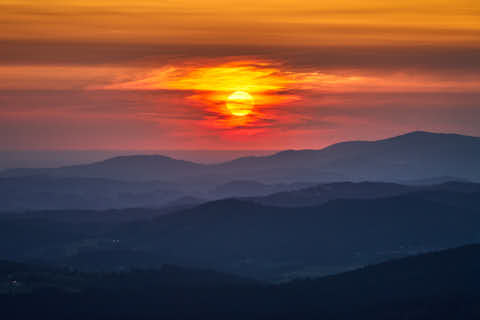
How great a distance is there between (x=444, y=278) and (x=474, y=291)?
15.9m

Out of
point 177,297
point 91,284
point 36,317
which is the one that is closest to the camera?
point 36,317

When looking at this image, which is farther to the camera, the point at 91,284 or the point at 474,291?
the point at 91,284

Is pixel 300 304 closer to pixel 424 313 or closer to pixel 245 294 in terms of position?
pixel 245 294

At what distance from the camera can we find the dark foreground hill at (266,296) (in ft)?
537

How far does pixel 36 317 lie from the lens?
167 m

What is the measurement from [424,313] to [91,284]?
75363mm

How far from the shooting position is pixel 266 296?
7170 inches

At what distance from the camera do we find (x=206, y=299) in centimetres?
17675

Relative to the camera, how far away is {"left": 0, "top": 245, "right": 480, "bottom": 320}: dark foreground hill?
16375 centimetres

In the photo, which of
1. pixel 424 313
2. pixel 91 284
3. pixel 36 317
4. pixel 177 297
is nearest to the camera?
pixel 424 313

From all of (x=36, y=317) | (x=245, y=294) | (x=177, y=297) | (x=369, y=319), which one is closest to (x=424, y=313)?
(x=369, y=319)

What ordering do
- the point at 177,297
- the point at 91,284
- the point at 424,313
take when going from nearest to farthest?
the point at 424,313
the point at 177,297
the point at 91,284

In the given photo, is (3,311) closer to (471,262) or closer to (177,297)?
(177,297)

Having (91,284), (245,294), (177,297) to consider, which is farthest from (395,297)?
(91,284)
